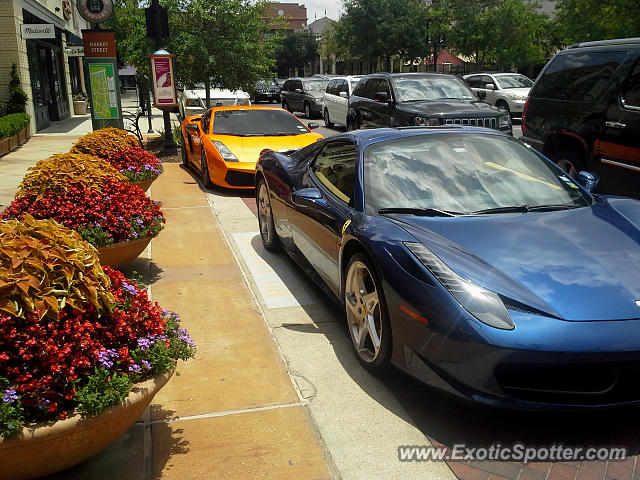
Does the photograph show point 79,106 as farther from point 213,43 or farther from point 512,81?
point 512,81

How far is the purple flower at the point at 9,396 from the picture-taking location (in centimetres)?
247

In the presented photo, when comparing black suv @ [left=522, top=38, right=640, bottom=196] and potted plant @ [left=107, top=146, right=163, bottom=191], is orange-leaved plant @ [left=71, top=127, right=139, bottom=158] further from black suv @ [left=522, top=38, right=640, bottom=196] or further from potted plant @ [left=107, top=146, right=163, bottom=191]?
black suv @ [left=522, top=38, right=640, bottom=196]

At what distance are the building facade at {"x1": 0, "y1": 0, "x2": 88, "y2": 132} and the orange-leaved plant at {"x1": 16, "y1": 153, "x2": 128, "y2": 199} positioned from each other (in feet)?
45.8

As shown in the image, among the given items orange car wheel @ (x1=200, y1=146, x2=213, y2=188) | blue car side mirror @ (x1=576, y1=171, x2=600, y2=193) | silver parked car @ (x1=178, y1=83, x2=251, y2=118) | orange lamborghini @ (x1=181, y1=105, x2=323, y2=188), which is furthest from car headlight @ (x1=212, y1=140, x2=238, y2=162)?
silver parked car @ (x1=178, y1=83, x2=251, y2=118)

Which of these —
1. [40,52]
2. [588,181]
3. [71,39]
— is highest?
[71,39]

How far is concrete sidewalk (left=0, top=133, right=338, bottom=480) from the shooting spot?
3.01 m

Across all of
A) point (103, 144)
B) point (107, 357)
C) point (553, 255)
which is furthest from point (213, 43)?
point (107, 357)

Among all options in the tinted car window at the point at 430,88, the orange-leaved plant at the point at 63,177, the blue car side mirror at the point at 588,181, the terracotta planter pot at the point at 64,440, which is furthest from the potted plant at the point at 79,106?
the terracotta planter pot at the point at 64,440

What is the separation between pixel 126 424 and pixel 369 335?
5.16 ft

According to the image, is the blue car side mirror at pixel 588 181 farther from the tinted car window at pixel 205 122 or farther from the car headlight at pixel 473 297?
the tinted car window at pixel 205 122

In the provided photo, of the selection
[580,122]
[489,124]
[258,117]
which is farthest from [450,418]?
[489,124]

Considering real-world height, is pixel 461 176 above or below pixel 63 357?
above

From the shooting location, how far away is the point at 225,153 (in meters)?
10.1

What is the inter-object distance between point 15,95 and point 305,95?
11.6 m
